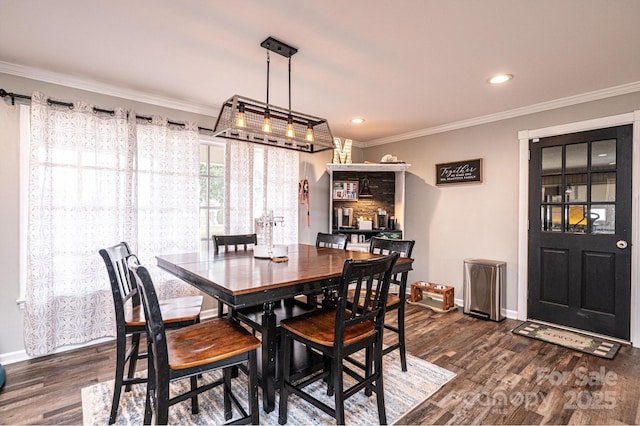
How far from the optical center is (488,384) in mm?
2316

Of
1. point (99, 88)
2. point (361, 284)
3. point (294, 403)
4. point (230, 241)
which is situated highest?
point (99, 88)

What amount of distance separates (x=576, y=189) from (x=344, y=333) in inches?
122

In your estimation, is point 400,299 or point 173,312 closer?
point 173,312

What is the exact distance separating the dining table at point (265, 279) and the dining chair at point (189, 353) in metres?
0.18

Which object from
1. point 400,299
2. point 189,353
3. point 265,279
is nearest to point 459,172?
point 400,299

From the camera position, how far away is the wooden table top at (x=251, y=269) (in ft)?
5.23

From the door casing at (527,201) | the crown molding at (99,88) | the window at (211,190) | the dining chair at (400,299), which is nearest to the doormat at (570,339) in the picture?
the door casing at (527,201)

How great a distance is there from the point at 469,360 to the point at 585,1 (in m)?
2.63

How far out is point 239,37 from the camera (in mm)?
2156

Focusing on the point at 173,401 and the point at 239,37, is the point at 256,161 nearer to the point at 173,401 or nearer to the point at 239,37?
the point at 239,37

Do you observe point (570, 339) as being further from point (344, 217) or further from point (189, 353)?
point (189, 353)

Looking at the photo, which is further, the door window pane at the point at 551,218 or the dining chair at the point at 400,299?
the door window pane at the point at 551,218

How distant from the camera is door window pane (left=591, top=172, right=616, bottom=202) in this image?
3.09 metres

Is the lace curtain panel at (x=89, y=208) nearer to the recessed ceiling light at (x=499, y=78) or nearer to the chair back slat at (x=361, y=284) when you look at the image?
the chair back slat at (x=361, y=284)
